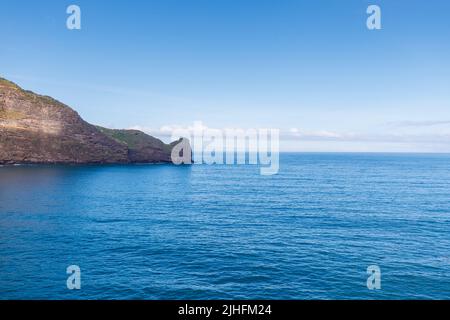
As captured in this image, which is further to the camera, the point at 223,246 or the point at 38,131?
the point at 38,131

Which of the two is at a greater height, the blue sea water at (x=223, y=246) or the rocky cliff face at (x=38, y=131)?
the rocky cliff face at (x=38, y=131)

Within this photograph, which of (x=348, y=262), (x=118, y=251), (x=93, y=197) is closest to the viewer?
(x=348, y=262)

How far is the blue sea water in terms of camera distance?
115ft

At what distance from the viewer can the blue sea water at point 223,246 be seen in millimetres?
34906

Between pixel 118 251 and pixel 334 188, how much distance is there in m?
85.4

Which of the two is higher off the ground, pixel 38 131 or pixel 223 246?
pixel 38 131

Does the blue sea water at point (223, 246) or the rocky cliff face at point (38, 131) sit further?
the rocky cliff face at point (38, 131)

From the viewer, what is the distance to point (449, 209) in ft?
248

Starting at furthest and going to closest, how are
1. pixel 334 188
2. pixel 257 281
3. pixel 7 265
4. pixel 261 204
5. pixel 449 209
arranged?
pixel 334 188 < pixel 261 204 < pixel 449 209 < pixel 7 265 < pixel 257 281

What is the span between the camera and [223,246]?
4931 cm

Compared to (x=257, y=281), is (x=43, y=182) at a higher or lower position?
higher
